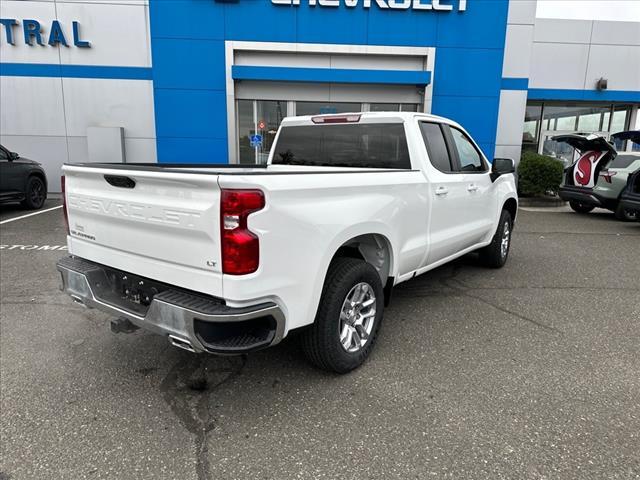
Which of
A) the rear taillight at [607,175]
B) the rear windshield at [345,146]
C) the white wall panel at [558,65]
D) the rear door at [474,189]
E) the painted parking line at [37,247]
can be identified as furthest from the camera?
the white wall panel at [558,65]

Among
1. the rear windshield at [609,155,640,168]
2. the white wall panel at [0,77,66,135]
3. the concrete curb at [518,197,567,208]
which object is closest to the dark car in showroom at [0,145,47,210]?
the white wall panel at [0,77,66,135]

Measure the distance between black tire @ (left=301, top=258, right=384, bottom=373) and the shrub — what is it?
11.5 meters

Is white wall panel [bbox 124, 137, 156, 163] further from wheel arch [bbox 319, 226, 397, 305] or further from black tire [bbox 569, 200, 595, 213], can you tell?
black tire [bbox 569, 200, 595, 213]

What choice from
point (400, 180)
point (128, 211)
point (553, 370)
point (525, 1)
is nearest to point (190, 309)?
point (128, 211)

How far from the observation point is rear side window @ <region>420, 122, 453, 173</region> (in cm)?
415

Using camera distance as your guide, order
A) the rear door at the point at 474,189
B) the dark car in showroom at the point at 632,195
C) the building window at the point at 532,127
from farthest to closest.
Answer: the building window at the point at 532,127 → the dark car in showroom at the point at 632,195 → the rear door at the point at 474,189

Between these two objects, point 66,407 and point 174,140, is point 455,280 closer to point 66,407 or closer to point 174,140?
point 66,407

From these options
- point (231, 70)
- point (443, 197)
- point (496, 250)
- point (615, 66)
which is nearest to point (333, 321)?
point (443, 197)

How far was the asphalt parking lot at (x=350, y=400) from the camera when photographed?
7.89ft

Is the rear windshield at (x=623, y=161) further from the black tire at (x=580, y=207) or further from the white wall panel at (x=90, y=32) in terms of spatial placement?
the white wall panel at (x=90, y=32)

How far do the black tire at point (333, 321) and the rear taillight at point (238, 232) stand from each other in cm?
76

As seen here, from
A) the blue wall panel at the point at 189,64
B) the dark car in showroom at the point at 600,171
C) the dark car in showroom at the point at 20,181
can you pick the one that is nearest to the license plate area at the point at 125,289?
the dark car in showroom at the point at 20,181

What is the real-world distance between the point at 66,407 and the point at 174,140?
11.2 metres

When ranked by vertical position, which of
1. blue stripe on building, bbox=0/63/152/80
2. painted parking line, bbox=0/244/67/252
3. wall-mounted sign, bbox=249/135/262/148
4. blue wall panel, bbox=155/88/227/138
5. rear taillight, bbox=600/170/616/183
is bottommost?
painted parking line, bbox=0/244/67/252
